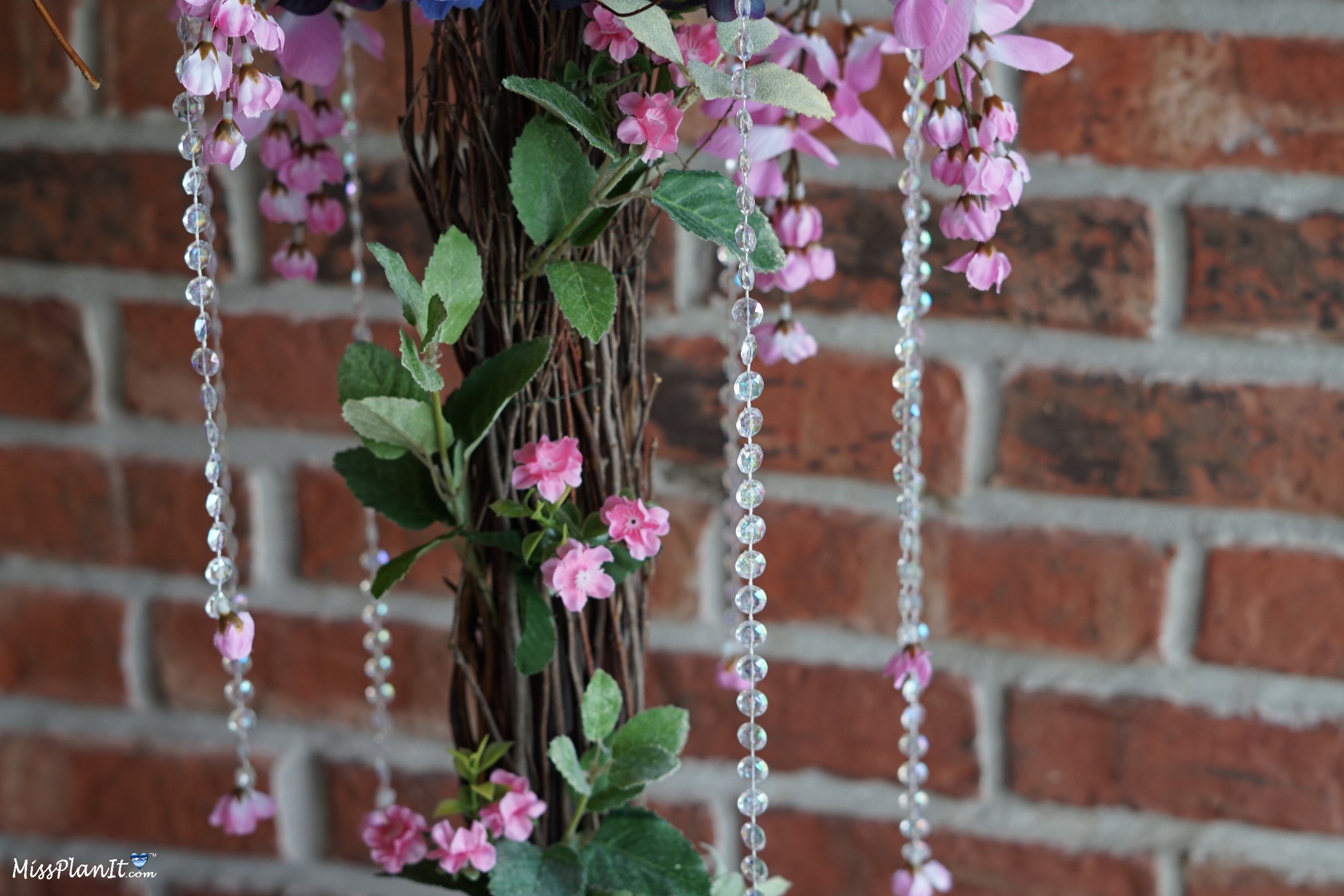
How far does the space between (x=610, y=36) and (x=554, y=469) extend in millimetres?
142

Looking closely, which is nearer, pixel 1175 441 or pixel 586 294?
pixel 586 294

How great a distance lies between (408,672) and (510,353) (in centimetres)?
43

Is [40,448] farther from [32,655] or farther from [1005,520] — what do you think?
[1005,520]

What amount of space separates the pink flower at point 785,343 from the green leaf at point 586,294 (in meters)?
0.13

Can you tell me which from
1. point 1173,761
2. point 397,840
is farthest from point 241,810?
point 1173,761

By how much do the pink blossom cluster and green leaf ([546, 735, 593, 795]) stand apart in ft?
0.06

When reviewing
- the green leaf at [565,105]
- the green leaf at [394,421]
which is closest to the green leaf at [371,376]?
the green leaf at [394,421]

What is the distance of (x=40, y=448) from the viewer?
0.79 m

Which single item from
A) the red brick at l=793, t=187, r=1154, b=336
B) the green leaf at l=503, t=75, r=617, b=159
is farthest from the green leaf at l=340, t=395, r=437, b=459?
the red brick at l=793, t=187, r=1154, b=336

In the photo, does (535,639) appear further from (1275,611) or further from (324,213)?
(1275,611)

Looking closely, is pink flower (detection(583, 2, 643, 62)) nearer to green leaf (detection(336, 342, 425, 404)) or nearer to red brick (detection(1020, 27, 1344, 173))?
green leaf (detection(336, 342, 425, 404))

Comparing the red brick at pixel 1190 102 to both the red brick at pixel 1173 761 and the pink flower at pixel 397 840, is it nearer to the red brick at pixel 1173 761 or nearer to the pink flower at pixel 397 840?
the red brick at pixel 1173 761

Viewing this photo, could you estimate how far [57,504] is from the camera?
0.80 m

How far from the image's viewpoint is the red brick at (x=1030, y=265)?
66 cm
